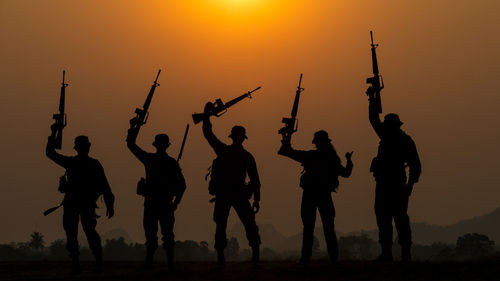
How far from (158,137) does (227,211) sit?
213cm

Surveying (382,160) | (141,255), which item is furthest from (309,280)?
(141,255)

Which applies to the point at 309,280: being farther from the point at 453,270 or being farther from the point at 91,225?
the point at 91,225

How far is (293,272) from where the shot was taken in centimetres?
1308

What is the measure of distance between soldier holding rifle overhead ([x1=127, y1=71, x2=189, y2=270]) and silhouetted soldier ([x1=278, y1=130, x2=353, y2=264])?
2.39 meters

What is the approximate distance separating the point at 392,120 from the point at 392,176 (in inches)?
45.5

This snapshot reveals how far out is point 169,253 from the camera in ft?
48.2

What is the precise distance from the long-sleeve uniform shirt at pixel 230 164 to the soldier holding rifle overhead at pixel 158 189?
0.91 metres

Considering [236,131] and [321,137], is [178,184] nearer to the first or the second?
[236,131]

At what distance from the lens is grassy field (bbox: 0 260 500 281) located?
11.6 metres

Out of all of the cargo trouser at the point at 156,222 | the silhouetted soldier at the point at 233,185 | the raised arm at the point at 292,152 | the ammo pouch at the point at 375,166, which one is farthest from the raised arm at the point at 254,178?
the ammo pouch at the point at 375,166

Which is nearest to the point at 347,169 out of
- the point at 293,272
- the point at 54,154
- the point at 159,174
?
the point at 293,272

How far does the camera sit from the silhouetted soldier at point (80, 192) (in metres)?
14.6

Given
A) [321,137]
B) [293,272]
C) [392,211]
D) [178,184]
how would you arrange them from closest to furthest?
[293,272], [392,211], [321,137], [178,184]

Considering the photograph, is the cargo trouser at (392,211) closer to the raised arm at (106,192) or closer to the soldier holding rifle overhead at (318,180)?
the soldier holding rifle overhead at (318,180)
